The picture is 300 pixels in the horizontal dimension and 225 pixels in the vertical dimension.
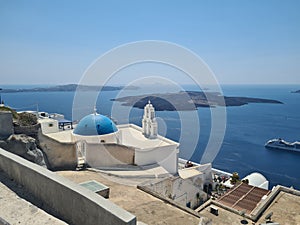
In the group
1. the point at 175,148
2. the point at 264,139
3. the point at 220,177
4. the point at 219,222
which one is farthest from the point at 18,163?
the point at 264,139

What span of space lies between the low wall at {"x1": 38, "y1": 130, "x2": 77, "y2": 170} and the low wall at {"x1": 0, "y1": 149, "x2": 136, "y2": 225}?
3267 millimetres

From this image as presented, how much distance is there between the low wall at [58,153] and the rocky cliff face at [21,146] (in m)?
0.82

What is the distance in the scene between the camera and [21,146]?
17.6 ft

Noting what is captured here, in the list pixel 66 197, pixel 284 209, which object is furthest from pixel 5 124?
pixel 284 209

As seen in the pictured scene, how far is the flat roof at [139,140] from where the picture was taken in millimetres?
11702

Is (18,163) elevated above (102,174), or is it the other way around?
(18,163)

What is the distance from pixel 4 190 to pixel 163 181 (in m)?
7.45

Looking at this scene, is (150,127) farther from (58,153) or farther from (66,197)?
(66,197)

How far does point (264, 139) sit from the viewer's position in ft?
137

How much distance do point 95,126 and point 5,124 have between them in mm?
5552

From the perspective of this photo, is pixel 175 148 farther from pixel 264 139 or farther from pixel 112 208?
pixel 264 139

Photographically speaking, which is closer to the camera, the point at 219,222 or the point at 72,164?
the point at 219,222

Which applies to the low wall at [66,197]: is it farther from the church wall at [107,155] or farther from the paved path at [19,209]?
the church wall at [107,155]

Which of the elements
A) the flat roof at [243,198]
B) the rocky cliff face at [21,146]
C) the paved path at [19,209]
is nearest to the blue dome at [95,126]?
the rocky cliff face at [21,146]
